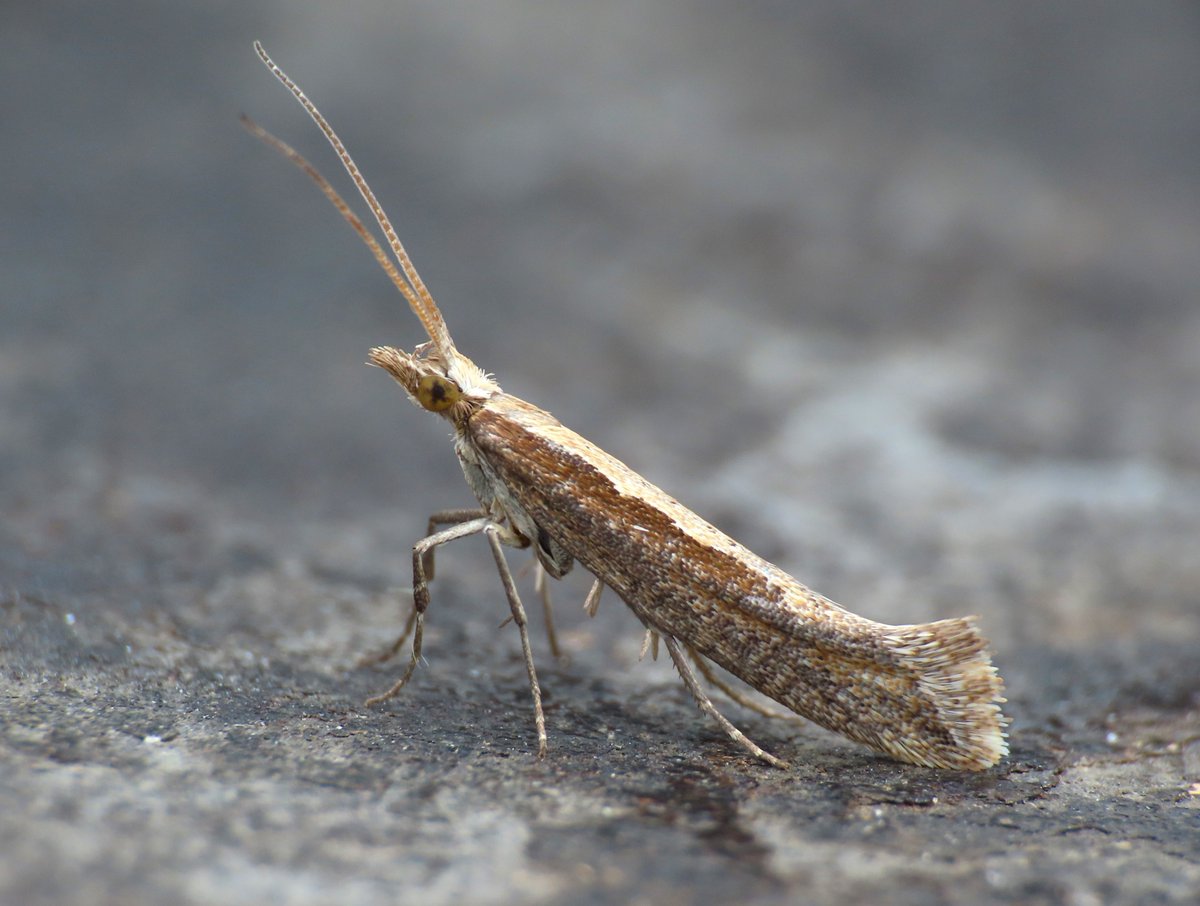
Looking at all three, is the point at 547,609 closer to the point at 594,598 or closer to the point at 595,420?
the point at 594,598

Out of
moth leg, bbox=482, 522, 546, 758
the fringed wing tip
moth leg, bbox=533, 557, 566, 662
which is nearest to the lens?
the fringed wing tip

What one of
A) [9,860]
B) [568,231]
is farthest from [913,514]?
[9,860]

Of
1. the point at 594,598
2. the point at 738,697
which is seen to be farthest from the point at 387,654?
the point at 738,697

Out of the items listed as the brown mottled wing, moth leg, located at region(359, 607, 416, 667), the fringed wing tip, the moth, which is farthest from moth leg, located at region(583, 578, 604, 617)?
the fringed wing tip

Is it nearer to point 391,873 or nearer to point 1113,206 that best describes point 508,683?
point 391,873

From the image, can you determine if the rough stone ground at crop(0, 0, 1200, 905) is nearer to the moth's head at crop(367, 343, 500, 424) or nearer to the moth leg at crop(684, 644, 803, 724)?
the moth leg at crop(684, 644, 803, 724)

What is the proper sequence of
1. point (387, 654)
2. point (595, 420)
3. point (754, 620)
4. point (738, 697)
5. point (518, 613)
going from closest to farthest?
point (754, 620) < point (518, 613) < point (738, 697) < point (387, 654) < point (595, 420)
